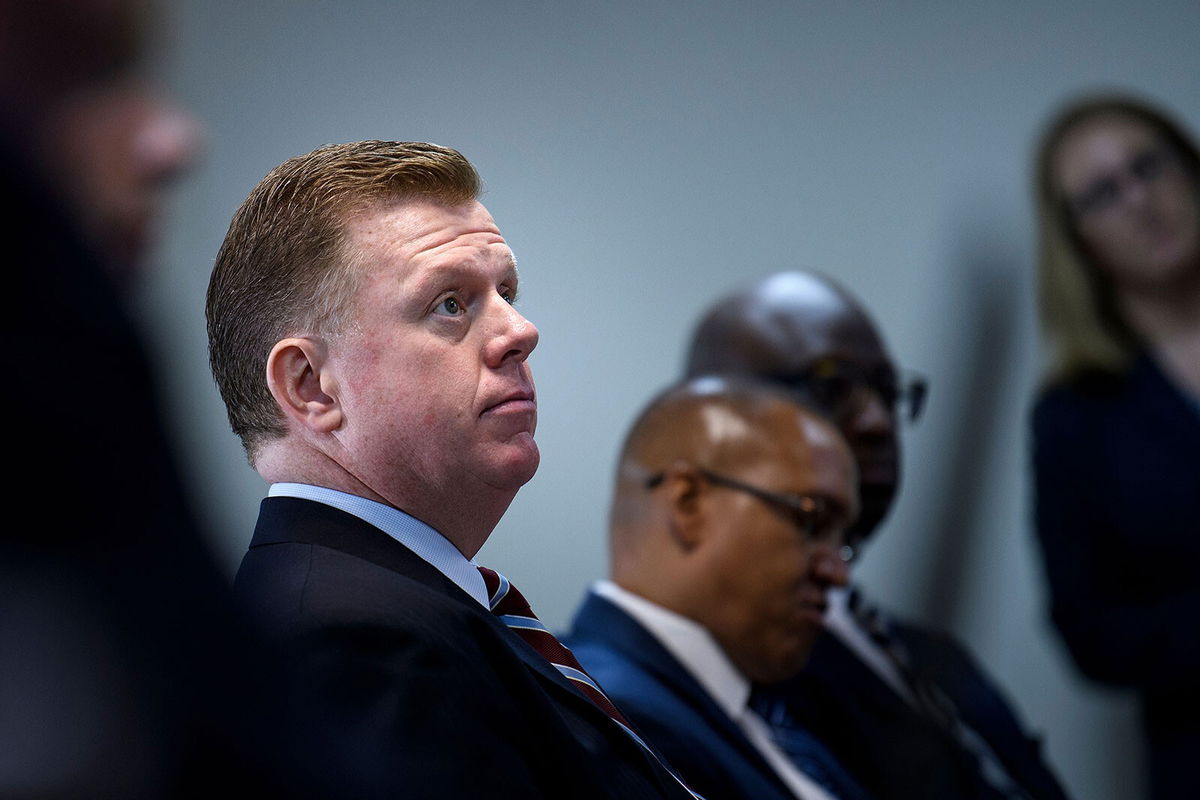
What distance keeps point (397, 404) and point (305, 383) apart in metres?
0.08

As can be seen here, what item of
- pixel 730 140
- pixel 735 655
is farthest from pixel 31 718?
pixel 730 140

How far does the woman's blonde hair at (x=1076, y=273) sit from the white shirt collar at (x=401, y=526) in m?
1.69

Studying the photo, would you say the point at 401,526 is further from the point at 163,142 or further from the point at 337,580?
the point at 163,142

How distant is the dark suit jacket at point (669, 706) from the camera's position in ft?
4.22

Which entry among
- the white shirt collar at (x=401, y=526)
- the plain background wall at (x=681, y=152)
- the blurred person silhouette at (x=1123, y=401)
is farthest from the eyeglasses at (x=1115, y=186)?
the white shirt collar at (x=401, y=526)

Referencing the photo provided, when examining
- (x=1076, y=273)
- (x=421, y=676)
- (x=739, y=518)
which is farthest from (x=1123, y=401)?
(x=421, y=676)

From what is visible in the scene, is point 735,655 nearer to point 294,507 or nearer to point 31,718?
point 294,507

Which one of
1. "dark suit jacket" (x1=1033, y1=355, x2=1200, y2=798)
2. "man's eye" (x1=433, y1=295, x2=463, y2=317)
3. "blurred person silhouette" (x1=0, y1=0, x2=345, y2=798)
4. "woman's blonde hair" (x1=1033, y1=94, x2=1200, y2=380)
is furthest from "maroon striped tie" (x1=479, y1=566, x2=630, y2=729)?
"woman's blonde hair" (x1=1033, y1=94, x2=1200, y2=380)

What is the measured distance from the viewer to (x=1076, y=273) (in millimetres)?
2365

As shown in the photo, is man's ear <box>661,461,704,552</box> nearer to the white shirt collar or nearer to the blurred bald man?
the blurred bald man

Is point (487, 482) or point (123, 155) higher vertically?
point (123, 155)

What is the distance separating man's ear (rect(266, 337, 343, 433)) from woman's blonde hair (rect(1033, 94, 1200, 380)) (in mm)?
1754

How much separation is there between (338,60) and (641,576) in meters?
0.82

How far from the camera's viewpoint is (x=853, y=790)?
4.97 feet
